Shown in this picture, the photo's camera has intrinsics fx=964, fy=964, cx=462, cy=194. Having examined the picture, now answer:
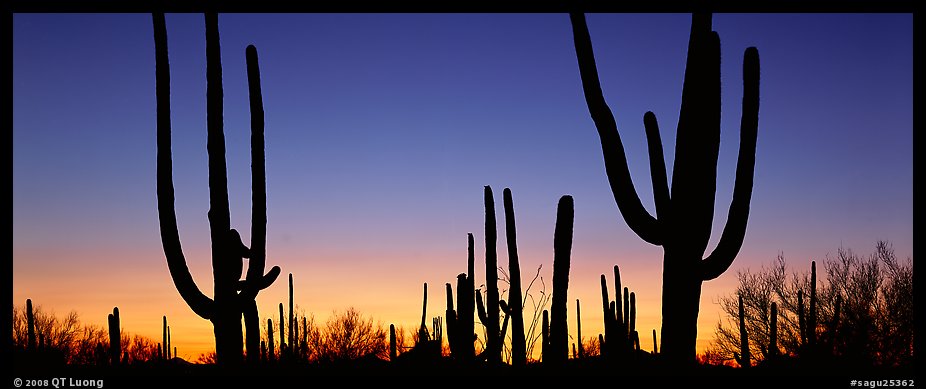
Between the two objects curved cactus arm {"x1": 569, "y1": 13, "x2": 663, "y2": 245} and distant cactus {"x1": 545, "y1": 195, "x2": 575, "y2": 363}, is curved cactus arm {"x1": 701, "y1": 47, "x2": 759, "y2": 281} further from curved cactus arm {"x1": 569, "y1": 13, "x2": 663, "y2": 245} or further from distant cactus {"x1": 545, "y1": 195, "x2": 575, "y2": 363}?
distant cactus {"x1": 545, "y1": 195, "x2": 575, "y2": 363}

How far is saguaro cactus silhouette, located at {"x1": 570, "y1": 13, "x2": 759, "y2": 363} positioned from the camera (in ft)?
26.7

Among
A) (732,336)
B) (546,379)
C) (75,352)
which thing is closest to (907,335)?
(732,336)

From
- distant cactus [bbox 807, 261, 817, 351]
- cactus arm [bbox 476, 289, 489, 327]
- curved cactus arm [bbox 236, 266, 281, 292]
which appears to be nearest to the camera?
curved cactus arm [bbox 236, 266, 281, 292]

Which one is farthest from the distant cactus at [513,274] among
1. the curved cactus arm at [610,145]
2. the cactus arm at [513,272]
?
the curved cactus arm at [610,145]

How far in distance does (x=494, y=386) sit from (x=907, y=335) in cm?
1682

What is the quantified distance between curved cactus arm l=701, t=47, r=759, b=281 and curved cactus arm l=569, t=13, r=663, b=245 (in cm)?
57

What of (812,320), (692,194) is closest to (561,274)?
(692,194)

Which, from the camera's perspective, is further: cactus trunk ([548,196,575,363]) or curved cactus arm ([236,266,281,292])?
cactus trunk ([548,196,575,363])

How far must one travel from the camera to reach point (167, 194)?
9.70 metres

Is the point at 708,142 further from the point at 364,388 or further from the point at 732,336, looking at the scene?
the point at 732,336

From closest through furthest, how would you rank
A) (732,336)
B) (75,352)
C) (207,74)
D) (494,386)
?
(207,74) → (494,386) → (732,336) → (75,352)

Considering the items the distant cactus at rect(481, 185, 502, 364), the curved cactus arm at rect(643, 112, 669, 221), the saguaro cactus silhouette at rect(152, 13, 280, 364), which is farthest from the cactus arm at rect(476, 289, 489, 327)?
the curved cactus arm at rect(643, 112, 669, 221)
